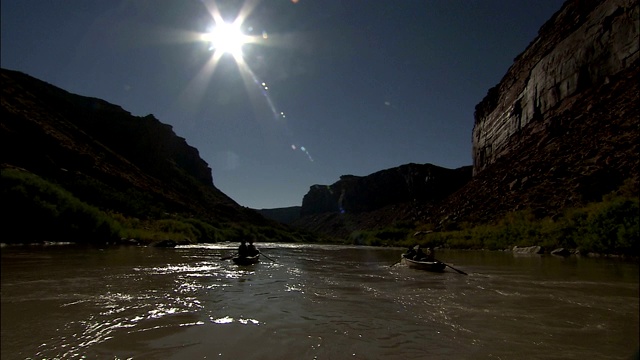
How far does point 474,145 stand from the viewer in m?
80.9

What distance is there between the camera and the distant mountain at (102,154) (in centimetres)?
3826

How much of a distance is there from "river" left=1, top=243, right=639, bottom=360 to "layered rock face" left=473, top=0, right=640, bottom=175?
35.6 metres

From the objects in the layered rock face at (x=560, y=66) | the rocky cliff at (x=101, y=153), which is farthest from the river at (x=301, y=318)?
the layered rock face at (x=560, y=66)

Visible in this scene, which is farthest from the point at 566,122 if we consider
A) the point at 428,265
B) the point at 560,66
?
the point at 428,265

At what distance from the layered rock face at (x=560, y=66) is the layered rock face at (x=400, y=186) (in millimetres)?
48113

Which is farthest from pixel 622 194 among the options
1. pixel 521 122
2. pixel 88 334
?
pixel 521 122

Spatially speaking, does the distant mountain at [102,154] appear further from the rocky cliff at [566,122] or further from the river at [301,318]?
the rocky cliff at [566,122]

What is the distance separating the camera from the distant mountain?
3826 cm

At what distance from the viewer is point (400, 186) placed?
13975cm

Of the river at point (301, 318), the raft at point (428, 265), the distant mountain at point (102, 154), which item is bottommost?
the river at point (301, 318)

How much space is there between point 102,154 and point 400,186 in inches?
4086

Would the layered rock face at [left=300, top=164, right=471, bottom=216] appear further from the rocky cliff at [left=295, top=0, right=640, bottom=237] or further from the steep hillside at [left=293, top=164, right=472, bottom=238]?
the rocky cliff at [left=295, top=0, right=640, bottom=237]

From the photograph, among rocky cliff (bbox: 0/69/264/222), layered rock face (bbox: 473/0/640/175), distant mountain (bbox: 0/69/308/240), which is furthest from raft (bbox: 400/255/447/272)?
layered rock face (bbox: 473/0/640/175)

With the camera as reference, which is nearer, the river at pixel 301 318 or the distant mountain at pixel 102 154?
the river at pixel 301 318
